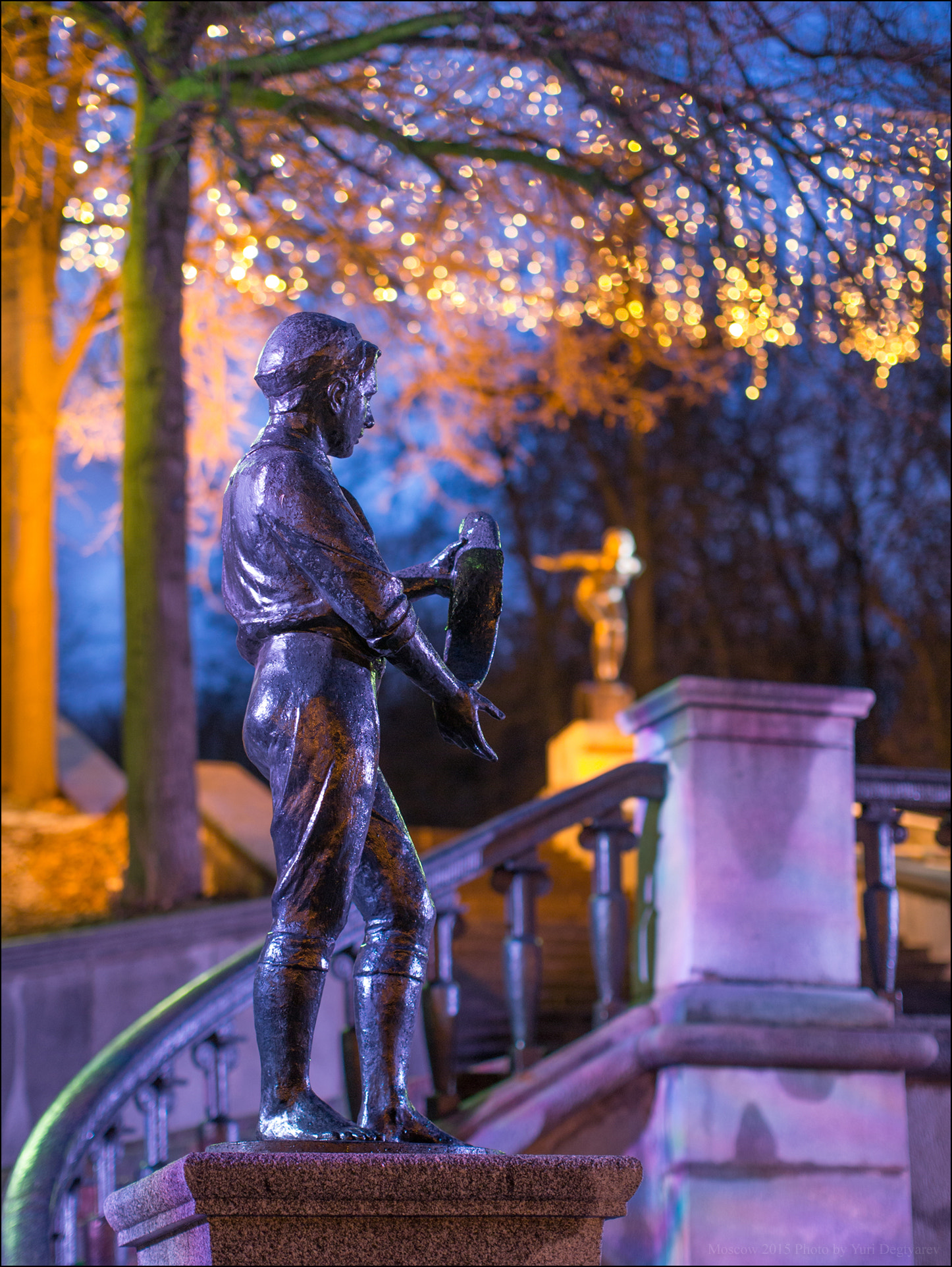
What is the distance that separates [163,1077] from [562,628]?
848 inches

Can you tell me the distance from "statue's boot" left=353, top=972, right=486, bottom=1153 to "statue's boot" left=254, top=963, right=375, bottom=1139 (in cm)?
11

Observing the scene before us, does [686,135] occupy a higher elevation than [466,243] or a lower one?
lower

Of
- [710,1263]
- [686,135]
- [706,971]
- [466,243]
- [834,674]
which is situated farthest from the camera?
[834,674]

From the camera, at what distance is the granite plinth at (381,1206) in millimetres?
2945

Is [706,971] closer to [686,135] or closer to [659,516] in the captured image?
[686,135]

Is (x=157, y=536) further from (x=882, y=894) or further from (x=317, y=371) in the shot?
(x=317, y=371)

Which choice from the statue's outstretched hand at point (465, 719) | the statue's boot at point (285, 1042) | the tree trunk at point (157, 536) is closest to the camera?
the statue's boot at point (285, 1042)

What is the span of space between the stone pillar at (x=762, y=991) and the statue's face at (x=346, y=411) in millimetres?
2349

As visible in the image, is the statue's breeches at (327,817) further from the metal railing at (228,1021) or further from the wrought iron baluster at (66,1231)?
the wrought iron baluster at (66,1231)

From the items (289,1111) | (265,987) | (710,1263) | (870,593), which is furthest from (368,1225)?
(870,593)

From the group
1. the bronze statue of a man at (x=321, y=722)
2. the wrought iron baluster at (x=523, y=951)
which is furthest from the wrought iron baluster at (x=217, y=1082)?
the bronze statue of a man at (x=321, y=722)

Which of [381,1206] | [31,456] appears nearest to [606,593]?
[31,456]

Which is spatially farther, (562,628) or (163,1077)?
(562,628)

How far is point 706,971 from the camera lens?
5.85 m
